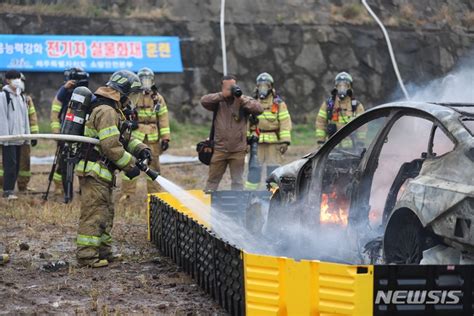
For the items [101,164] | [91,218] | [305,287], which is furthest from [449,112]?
[91,218]

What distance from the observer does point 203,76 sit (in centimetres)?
2202

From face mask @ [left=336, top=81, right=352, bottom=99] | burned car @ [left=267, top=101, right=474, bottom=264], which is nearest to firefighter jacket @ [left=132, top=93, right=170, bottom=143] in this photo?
face mask @ [left=336, top=81, right=352, bottom=99]

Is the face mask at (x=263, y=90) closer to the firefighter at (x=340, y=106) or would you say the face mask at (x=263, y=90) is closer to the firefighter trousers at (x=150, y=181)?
the firefighter at (x=340, y=106)

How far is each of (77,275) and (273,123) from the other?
5.46 meters

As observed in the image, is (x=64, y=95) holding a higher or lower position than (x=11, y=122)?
higher

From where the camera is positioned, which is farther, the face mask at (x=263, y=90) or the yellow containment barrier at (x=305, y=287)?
the face mask at (x=263, y=90)

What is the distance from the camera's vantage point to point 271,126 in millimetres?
11789

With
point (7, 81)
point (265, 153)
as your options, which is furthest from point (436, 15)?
point (7, 81)

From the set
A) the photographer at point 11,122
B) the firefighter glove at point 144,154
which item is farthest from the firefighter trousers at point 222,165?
the firefighter glove at point 144,154

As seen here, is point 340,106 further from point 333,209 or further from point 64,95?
point 333,209

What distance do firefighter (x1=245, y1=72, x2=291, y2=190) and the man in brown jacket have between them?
38.6 inches

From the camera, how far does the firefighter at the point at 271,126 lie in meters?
11.8

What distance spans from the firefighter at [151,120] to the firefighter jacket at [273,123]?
1.44 m

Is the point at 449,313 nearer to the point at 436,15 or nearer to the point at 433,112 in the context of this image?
the point at 433,112
